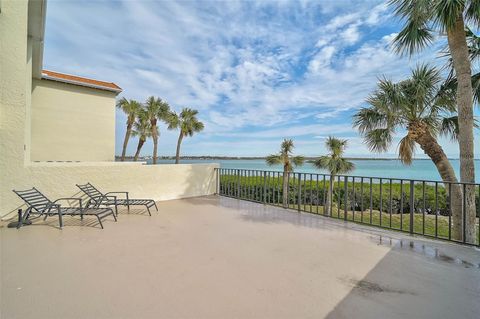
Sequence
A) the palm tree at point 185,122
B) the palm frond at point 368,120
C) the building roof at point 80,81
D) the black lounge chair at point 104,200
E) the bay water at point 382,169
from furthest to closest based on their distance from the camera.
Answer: the palm tree at point 185,122
the bay water at point 382,169
the building roof at point 80,81
the palm frond at point 368,120
the black lounge chair at point 104,200

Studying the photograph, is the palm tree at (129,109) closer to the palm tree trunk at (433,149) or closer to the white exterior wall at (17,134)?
the white exterior wall at (17,134)

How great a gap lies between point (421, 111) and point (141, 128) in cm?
2041

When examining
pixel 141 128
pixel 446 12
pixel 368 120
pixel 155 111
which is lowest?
pixel 368 120

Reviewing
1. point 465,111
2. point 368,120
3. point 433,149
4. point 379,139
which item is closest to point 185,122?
point 368,120

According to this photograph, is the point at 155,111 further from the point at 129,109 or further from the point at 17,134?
the point at 17,134

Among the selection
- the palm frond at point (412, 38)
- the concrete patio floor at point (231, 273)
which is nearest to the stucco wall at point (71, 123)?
the concrete patio floor at point (231, 273)

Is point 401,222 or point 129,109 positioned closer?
point 401,222

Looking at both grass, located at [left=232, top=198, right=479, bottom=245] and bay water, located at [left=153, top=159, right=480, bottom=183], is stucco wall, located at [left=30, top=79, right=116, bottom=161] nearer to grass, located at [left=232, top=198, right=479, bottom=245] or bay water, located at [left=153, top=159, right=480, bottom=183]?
bay water, located at [left=153, top=159, right=480, bottom=183]

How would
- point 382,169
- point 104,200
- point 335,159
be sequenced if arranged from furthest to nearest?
point 382,169, point 335,159, point 104,200

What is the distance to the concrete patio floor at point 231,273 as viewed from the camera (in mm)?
1845

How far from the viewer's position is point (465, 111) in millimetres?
4953

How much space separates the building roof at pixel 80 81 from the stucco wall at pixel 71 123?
26cm

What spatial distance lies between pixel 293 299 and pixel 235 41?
1092 centimetres

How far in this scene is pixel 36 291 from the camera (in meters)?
2.05
